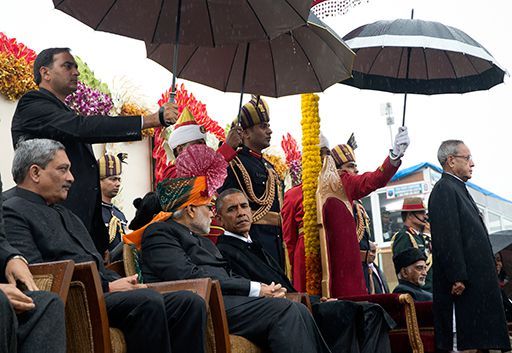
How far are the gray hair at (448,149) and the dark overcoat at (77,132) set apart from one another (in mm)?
2612

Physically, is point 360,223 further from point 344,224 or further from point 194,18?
point 194,18

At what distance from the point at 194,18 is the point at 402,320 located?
225cm

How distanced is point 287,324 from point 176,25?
174 centimetres

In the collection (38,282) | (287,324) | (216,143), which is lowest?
(287,324)

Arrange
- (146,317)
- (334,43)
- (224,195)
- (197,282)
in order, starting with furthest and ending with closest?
(334,43) < (224,195) < (197,282) < (146,317)

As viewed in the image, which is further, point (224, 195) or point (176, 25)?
point (224, 195)

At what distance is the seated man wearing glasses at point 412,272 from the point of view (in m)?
6.55

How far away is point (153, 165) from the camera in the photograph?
7.34 metres

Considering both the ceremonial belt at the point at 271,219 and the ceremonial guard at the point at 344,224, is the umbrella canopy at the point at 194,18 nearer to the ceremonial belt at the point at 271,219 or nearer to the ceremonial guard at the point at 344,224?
the ceremonial belt at the point at 271,219

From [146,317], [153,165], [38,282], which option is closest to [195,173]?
[146,317]

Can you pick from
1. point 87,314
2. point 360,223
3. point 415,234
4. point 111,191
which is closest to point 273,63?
point 111,191

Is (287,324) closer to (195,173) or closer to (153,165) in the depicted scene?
(195,173)

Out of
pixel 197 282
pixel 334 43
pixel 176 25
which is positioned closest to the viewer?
pixel 197 282

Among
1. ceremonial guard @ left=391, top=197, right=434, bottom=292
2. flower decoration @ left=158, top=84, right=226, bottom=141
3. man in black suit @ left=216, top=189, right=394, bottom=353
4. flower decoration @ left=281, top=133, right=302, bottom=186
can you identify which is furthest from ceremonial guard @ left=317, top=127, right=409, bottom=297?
flower decoration @ left=281, top=133, right=302, bottom=186
